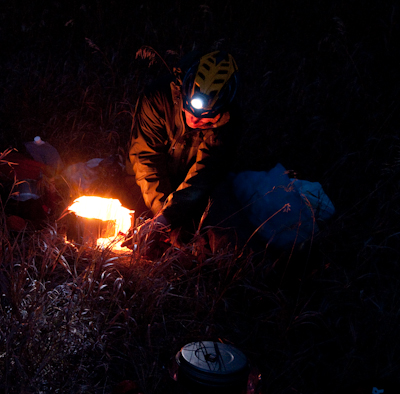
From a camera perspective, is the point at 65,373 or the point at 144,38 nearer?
the point at 65,373

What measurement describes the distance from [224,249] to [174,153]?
112cm

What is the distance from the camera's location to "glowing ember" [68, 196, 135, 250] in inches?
90.3

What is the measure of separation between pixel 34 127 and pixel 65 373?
3.08 meters

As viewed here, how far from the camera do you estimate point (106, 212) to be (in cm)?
234

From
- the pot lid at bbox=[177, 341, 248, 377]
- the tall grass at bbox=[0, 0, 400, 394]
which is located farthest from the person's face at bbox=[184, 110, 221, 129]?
the pot lid at bbox=[177, 341, 248, 377]

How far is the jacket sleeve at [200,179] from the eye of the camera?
294 centimetres

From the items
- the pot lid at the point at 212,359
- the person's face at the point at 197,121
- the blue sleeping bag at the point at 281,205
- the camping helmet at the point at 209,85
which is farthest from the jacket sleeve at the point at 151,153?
the pot lid at the point at 212,359

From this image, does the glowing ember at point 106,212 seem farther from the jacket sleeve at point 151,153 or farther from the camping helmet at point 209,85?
the camping helmet at point 209,85

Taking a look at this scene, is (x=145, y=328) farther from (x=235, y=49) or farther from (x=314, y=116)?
(x=235, y=49)

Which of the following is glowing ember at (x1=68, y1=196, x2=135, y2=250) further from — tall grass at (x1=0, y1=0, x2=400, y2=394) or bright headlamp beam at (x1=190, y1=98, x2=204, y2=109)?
bright headlamp beam at (x1=190, y1=98, x2=204, y2=109)

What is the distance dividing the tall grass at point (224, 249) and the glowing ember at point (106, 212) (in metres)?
0.15

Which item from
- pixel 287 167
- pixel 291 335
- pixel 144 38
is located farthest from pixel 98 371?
pixel 144 38

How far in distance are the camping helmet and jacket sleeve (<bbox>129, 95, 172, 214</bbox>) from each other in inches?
22.8

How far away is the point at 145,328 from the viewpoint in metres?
1.99
